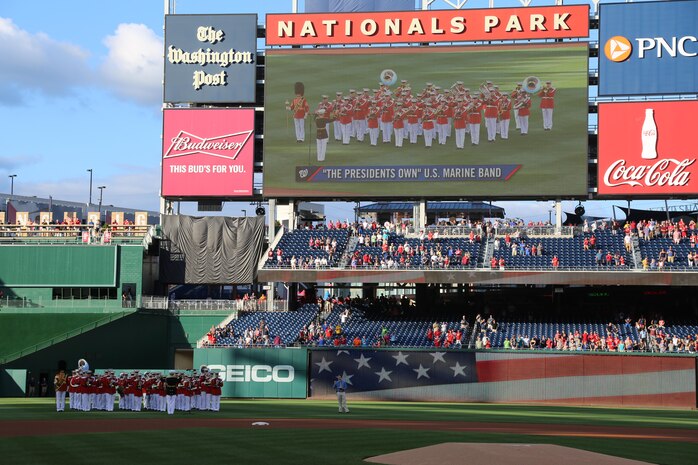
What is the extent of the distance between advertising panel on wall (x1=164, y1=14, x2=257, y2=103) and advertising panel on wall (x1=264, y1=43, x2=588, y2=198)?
1.47 metres

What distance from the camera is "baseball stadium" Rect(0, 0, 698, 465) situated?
43.9 meters

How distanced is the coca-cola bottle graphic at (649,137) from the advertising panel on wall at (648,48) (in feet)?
3.85

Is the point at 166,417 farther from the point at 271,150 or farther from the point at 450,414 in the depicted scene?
the point at 271,150

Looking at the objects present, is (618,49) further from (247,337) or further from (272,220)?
(247,337)

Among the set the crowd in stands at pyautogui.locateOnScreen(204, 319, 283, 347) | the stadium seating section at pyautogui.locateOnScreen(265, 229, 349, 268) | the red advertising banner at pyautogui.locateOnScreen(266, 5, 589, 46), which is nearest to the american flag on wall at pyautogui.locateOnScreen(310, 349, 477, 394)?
the crowd in stands at pyautogui.locateOnScreen(204, 319, 283, 347)

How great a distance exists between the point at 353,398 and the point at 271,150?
13226mm

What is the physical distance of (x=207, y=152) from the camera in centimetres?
5053

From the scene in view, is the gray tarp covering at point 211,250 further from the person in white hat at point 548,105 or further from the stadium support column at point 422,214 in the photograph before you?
the person in white hat at point 548,105

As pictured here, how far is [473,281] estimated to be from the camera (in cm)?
4569

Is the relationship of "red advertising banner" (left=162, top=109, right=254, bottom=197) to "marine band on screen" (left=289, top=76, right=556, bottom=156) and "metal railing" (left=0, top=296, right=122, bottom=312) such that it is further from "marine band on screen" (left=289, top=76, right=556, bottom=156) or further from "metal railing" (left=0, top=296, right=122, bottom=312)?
"metal railing" (left=0, top=296, right=122, bottom=312)

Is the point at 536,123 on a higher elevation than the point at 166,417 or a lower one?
higher

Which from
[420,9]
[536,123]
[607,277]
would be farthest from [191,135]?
[607,277]

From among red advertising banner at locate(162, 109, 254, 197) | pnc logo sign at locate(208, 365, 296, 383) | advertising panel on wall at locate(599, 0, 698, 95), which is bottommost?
pnc logo sign at locate(208, 365, 296, 383)

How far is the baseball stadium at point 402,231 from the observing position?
1727 inches
